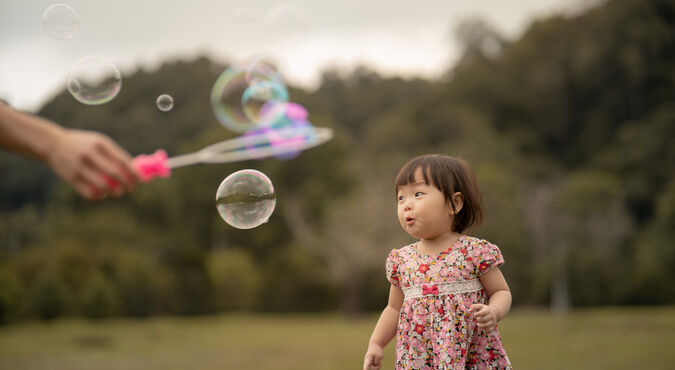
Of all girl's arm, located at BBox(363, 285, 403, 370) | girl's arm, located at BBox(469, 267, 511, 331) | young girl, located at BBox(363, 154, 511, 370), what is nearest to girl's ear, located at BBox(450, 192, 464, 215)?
young girl, located at BBox(363, 154, 511, 370)

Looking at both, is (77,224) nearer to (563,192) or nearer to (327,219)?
(327,219)

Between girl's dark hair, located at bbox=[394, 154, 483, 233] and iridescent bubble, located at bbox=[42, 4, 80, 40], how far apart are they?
9.75 feet

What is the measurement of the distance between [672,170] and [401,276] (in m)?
27.5

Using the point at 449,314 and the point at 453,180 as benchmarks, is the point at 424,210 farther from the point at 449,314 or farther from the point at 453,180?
the point at 449,314

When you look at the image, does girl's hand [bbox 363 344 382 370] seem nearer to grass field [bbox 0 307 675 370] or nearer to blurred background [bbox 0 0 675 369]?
grass field [bbox 0 307 675 370]

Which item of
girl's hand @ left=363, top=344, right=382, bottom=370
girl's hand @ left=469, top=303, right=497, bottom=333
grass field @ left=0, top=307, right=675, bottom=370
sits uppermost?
girl's hand @ left=469, top=303, right=497, bottom=333

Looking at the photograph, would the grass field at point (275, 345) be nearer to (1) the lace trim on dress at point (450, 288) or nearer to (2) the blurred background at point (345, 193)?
(2) the blurred background at point (345, 193)

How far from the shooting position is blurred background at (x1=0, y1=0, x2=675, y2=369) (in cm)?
2203

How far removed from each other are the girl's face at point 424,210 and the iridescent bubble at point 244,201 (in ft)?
3.62

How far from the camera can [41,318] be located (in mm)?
22188

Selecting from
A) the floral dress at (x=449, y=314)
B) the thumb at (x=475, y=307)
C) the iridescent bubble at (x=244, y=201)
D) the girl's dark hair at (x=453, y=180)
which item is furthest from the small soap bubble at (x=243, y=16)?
the thumb at (x=475, y=307)

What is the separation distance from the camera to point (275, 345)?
16.1 meters

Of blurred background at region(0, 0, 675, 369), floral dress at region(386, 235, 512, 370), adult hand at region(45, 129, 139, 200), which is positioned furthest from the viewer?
blurred background at region(0, 0, 675, 369)

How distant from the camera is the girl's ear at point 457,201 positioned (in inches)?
123
